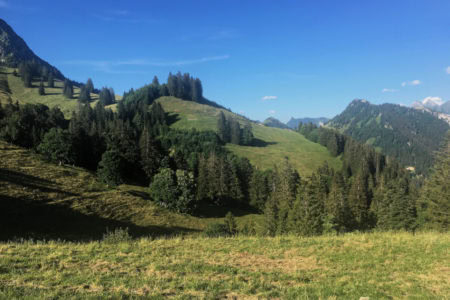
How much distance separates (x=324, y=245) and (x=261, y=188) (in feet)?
248

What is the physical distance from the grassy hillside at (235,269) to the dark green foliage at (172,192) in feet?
151

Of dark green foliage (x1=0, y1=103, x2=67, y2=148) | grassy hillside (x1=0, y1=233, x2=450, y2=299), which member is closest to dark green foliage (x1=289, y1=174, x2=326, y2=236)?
grassy hillside (x1=0, y1=233, x2=450, y2=299)

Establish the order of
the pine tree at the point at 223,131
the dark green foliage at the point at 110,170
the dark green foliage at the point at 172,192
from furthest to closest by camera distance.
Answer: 1. the pine tree at the point at 223,131
2. the dark green foliage at the point at 172,192
3. the dark green foliage at the point at 110,170

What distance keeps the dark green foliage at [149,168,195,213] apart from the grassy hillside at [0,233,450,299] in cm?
4603

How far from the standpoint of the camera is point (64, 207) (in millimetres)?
41812

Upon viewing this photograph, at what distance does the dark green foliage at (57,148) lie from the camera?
64312 mm

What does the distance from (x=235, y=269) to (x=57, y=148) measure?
2787 inches

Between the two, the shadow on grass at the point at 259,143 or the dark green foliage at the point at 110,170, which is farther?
the shadow on grass at the point at 259,143

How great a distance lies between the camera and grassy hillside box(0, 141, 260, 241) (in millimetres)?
35562

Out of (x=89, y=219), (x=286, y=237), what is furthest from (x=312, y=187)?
(x=89, y=219)

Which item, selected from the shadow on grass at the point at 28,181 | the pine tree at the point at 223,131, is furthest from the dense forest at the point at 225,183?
the pine tree at the point at 223,131

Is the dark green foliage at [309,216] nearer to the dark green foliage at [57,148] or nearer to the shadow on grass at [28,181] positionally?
the shadow on grass at [28,181]

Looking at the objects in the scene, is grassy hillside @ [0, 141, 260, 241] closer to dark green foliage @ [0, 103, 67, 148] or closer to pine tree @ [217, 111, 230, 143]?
dark green foliage @ [0, 103, 67, 148]

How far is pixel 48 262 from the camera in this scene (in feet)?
37.2
